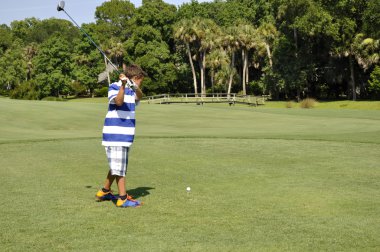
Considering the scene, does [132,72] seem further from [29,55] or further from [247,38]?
[29,55]

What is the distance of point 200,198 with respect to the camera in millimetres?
8688

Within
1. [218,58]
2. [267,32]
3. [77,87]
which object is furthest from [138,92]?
[77,87]

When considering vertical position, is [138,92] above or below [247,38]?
below

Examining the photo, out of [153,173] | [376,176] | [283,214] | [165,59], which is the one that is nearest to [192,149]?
[153,173]

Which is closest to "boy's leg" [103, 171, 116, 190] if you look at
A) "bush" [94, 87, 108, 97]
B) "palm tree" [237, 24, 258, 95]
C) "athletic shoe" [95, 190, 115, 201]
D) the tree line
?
"athletic shoe" [95, 190, 115, 201]

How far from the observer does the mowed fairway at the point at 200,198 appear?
6.23 metres

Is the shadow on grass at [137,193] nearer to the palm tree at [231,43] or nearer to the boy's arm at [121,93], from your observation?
the boy's arm at [121,93]

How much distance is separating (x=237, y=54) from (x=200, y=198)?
264 feet

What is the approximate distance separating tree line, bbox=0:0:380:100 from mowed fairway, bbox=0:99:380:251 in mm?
52279

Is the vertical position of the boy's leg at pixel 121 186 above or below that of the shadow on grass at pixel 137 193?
above

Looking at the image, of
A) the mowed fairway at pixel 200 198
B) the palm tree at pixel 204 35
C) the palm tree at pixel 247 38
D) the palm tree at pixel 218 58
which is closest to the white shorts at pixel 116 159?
the mowed fairway at pixel 200 198

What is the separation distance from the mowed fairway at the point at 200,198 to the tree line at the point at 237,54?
52.3m

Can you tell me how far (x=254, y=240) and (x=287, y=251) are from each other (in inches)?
20.4

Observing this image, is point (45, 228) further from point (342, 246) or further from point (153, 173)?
point (153, 173)
